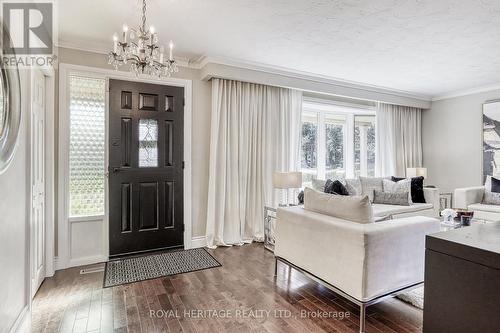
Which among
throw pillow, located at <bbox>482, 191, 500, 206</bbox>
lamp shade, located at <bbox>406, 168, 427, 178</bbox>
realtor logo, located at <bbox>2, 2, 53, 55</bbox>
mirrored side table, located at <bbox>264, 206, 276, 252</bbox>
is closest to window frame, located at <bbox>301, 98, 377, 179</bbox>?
lamp shade, located at <bbox>406, 168, 427, 178</bbox>

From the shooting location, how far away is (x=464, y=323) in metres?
0.58

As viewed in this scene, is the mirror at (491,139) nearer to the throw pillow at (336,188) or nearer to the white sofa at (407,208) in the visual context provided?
the white sofa at (407,208)

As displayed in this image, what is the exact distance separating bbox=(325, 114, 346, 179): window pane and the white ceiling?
135 centimetres

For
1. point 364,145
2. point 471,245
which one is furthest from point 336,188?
point 471,245

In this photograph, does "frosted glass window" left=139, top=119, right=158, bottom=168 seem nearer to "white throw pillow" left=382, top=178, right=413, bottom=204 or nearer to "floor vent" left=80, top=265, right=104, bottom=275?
"floor vent" left=80, top=265, right=104, bottom=275

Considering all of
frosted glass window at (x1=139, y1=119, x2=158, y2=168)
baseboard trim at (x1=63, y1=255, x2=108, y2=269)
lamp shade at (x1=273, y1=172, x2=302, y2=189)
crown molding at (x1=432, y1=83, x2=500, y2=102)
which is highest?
crown molding at (x1=432, y1=83, x2=500, y2=102)

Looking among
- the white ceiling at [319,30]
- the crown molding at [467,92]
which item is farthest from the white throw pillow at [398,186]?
the crown molding at [467,92]

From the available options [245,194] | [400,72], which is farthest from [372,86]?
[245,194]

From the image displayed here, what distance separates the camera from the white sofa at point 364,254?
1943mm

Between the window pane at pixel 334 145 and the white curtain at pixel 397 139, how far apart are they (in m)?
0.75

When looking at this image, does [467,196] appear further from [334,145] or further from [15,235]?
[15,235]

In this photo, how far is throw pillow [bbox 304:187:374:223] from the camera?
212cm

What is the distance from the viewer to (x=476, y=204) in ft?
14.9

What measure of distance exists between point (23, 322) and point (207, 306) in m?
1.29
